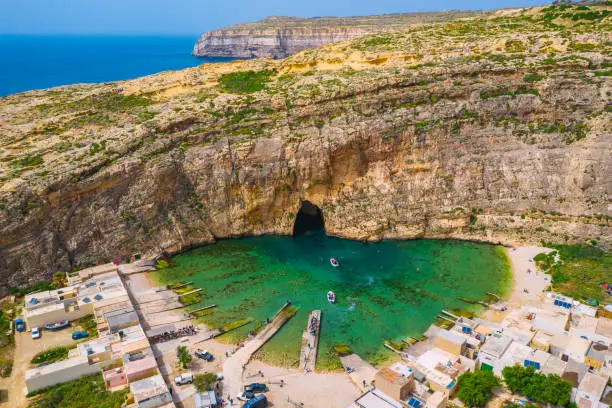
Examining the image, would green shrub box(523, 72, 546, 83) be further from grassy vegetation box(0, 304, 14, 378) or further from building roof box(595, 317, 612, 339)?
grassy vegetation box(0, 304, 14, 378)

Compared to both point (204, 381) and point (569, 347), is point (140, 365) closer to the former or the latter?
point (204, 381)

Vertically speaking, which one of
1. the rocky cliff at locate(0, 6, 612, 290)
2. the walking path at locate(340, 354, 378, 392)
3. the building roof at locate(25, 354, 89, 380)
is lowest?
the walking path at locate(340, 354, 378, 392)

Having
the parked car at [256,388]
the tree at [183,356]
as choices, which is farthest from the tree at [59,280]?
the parked car at [256,388]

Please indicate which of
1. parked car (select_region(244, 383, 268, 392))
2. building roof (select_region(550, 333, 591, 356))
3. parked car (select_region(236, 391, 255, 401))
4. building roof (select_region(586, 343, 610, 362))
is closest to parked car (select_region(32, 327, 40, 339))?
parked car (select_region(236, 391, 255, 401))

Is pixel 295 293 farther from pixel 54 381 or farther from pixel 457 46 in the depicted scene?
pixel 457 46

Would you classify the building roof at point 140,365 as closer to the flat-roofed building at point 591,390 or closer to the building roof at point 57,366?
the building roof at point 57,366

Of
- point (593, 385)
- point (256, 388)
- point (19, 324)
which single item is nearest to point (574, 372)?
point (593, 385)
